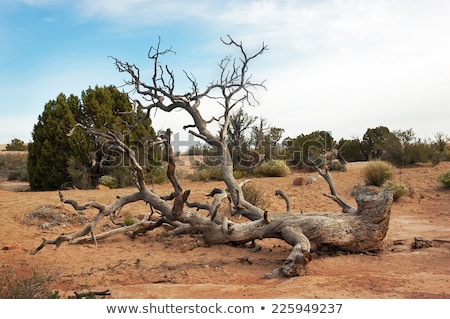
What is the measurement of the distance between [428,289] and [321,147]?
640 inches

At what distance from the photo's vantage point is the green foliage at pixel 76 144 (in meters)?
17.3

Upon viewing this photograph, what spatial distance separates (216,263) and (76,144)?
11378 millimetres

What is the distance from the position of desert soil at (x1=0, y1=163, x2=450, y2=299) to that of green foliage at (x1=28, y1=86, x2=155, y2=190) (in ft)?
16.3

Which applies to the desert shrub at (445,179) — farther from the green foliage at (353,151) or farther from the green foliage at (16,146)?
the green foliage at (16,146)

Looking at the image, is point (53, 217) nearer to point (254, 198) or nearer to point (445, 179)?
point (254, 198)

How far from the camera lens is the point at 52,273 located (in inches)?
282

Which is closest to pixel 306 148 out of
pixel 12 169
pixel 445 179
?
pixel 445 179

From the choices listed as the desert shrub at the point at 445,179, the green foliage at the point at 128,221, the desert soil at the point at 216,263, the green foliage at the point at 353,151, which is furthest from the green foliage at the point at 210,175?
the green foliage at the point at 353,151

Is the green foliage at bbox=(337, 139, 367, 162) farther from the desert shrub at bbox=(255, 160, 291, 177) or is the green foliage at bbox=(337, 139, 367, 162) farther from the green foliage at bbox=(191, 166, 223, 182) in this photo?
the green foliage at bbox=(191, 166, 223, 182)

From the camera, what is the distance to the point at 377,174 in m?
14.5

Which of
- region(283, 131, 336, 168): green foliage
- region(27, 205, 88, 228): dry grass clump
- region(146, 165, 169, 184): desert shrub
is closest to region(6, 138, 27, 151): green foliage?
region(146, 165, 169, 184): desert shrub

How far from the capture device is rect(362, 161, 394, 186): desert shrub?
568 inches

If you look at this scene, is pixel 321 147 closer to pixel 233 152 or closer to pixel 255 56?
pixel 233 152

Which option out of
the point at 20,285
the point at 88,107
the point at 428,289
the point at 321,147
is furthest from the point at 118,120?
the point at 428,289
